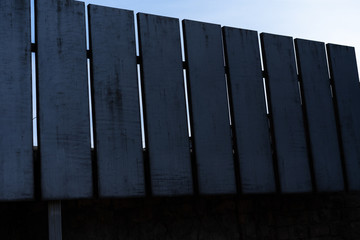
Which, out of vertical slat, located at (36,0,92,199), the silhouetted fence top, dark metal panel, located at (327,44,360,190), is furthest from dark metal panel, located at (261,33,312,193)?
vertical slat, located at (36,0,92,199)

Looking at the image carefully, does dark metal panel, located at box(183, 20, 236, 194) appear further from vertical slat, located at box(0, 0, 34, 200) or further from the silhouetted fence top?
vertical slat, located at box(0, 0, 34, 200)

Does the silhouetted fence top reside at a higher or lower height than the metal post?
higher

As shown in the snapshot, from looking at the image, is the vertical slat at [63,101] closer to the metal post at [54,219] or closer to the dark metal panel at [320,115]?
the metal post at [54,219]

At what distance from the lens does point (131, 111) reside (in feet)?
13.4

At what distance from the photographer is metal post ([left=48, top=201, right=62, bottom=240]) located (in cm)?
372

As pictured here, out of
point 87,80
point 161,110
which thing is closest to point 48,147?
point 87,80

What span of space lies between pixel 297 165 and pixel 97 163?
6.82ft

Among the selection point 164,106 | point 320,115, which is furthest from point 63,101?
point 320,115

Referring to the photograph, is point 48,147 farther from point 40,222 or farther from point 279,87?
point 279,87

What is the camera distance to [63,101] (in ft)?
12.6

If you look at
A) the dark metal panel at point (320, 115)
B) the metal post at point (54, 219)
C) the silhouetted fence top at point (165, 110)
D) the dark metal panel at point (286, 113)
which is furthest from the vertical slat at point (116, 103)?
the dark metal panel at point (320, 115)

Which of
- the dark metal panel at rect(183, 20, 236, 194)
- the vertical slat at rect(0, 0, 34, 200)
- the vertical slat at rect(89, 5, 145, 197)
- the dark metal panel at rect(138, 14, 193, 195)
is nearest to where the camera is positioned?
the vertical slat at rect(0, 0, 34, 200)

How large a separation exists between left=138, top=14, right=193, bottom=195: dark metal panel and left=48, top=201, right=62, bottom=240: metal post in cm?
81

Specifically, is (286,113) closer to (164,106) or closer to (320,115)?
(320,115)
